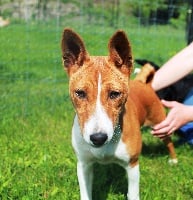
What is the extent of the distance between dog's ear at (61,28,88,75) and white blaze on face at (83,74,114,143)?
1.30 feet

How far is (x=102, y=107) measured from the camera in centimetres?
249

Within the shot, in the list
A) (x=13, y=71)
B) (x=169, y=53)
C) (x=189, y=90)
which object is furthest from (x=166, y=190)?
(x=169, y=53)

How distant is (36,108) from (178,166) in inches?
74.7

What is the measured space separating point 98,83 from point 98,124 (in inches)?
10.9

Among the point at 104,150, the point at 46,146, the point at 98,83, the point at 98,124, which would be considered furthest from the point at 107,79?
the point at 46,146

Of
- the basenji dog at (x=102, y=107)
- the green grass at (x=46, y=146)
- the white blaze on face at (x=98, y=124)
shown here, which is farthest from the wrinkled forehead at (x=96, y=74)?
the green grass at (x=46, y=146)

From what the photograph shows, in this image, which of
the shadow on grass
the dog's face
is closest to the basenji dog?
the dog's face

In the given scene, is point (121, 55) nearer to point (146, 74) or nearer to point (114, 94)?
point (114, 94)

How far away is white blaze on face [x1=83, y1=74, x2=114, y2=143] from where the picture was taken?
7.81 ft

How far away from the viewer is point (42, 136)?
4441mm

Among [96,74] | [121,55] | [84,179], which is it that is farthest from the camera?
[84,179]

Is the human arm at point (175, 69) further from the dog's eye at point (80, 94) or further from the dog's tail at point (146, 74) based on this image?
the dog's eye at point (80, 94)

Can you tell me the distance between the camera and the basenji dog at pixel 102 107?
2.47m

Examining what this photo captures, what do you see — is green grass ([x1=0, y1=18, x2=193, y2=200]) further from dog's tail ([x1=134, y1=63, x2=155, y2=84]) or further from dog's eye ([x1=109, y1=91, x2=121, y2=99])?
dog's eye ([x1=109, y1=91, x2=121, y2=99])
